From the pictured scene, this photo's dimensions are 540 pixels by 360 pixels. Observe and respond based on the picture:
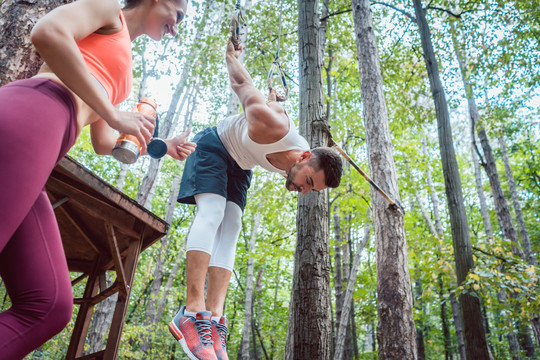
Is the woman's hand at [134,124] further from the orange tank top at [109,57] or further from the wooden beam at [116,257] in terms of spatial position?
the wooden beam at [116,257]

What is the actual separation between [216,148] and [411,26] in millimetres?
8766

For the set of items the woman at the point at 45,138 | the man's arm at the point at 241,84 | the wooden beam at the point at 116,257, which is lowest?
the woman at the point at 45,138

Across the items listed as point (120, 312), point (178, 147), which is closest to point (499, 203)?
point (120, 312)

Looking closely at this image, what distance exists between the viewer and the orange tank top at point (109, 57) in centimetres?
121

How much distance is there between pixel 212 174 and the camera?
2305 millimetres

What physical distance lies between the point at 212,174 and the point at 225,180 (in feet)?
0.32

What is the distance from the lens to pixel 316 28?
4.34 m

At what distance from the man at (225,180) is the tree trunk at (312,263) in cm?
83

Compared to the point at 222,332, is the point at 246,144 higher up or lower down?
higher up

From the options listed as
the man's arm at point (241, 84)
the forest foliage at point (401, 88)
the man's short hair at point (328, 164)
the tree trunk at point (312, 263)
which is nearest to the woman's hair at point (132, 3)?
the man's arm at point (241, 84)

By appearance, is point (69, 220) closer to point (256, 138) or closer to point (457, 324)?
point (256, 138)

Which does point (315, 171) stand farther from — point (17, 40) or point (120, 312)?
point (120, 312)

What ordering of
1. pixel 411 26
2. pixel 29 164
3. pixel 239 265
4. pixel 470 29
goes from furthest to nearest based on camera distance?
pixel 239 265 < pixel 411 26 < pixel 470 29 < pixel 29 164

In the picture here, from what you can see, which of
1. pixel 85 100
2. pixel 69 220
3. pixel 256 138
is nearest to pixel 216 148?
pixel 256 138
